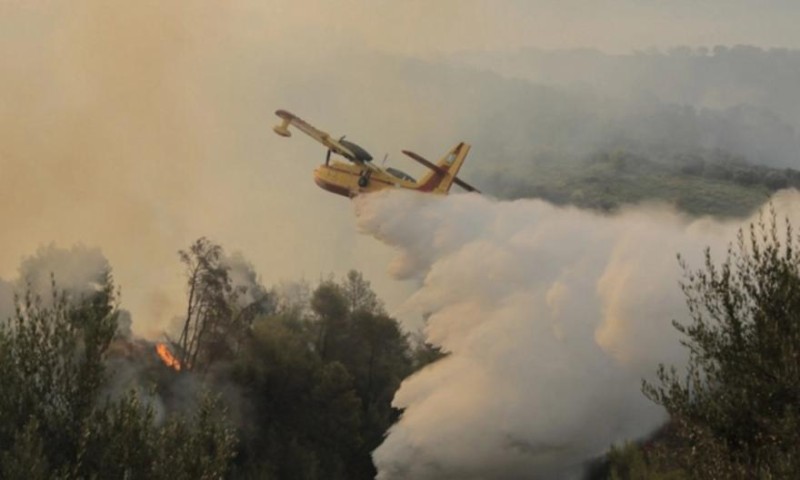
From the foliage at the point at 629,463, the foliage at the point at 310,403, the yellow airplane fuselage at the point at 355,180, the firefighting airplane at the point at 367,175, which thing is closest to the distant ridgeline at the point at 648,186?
the foliage at the point at 310,403

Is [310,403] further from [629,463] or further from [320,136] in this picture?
[629,463]

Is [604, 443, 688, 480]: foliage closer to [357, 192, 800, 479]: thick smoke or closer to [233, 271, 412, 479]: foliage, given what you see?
[357, 192, 800, 479]: thick smoke

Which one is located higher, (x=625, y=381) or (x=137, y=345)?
(x=137, y=345)

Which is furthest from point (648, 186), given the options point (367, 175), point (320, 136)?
point (367, 175)

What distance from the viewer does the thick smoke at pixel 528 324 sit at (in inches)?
1906

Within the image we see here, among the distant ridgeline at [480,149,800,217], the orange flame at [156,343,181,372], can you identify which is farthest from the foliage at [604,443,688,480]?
the distant ridgeline at [480,149,800,217]

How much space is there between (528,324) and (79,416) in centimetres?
2942

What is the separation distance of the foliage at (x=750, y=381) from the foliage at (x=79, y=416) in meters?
14.6

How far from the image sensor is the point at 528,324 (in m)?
54.0

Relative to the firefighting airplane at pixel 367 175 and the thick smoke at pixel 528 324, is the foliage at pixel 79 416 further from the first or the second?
the firefighting airplane at pixel 367 175

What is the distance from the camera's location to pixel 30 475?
27391 mm

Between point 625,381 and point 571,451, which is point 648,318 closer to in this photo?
point 625,381

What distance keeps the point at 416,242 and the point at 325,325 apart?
30536 millimetres

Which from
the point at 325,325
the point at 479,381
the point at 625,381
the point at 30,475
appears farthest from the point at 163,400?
the point at 30,475
